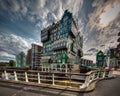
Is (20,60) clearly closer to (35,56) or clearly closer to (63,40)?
(35,56)

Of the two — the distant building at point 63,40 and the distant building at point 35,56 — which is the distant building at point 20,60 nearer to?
the distant building at point 35,56

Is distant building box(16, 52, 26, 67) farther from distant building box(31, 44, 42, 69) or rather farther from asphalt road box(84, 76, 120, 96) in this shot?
asphalt road box(84, 76, 120, 96)

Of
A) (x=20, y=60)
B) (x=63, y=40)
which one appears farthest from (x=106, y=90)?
(x=20, y=60)

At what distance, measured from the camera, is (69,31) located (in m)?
34.1

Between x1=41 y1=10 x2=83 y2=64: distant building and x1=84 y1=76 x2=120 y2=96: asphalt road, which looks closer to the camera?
x1=84 y1=76 x2=120 y2=96: asphalt road

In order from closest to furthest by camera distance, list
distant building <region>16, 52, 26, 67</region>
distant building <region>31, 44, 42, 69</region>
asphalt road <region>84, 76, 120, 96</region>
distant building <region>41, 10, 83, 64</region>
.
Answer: asphalt road <region>84, 76, 120, 96</region> → distant building <region>41, 10, 83, 64</region> → distant building <region>31, 44, 42, 69</region> → distant building <region>16, 52, 26, 67</region>

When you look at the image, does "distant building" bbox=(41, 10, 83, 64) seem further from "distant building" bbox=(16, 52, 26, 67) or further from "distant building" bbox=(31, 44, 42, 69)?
"distant building" bbox=(16, 52, 26, 67)

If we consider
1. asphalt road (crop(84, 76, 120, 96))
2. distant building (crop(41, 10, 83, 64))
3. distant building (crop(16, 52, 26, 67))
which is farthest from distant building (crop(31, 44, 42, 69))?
asphalt road (crop(84, 76, 120, 96))

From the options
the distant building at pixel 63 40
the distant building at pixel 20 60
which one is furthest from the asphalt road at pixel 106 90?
the distant building at pixel 20 60

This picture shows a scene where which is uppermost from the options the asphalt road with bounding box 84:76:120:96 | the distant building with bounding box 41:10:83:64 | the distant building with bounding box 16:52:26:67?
the distant building with bounding box 41:10:83:64

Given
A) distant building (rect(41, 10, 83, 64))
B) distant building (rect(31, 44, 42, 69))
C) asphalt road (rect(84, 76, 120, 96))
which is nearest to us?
asphalt road (rect(84, 76, 120, 96))

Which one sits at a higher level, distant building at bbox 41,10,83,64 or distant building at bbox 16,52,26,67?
distant building at bbox 41,10,83,64

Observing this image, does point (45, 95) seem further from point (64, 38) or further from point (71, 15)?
point (71, 15)

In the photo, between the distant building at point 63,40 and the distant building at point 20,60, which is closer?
the distant building at point 63,40
